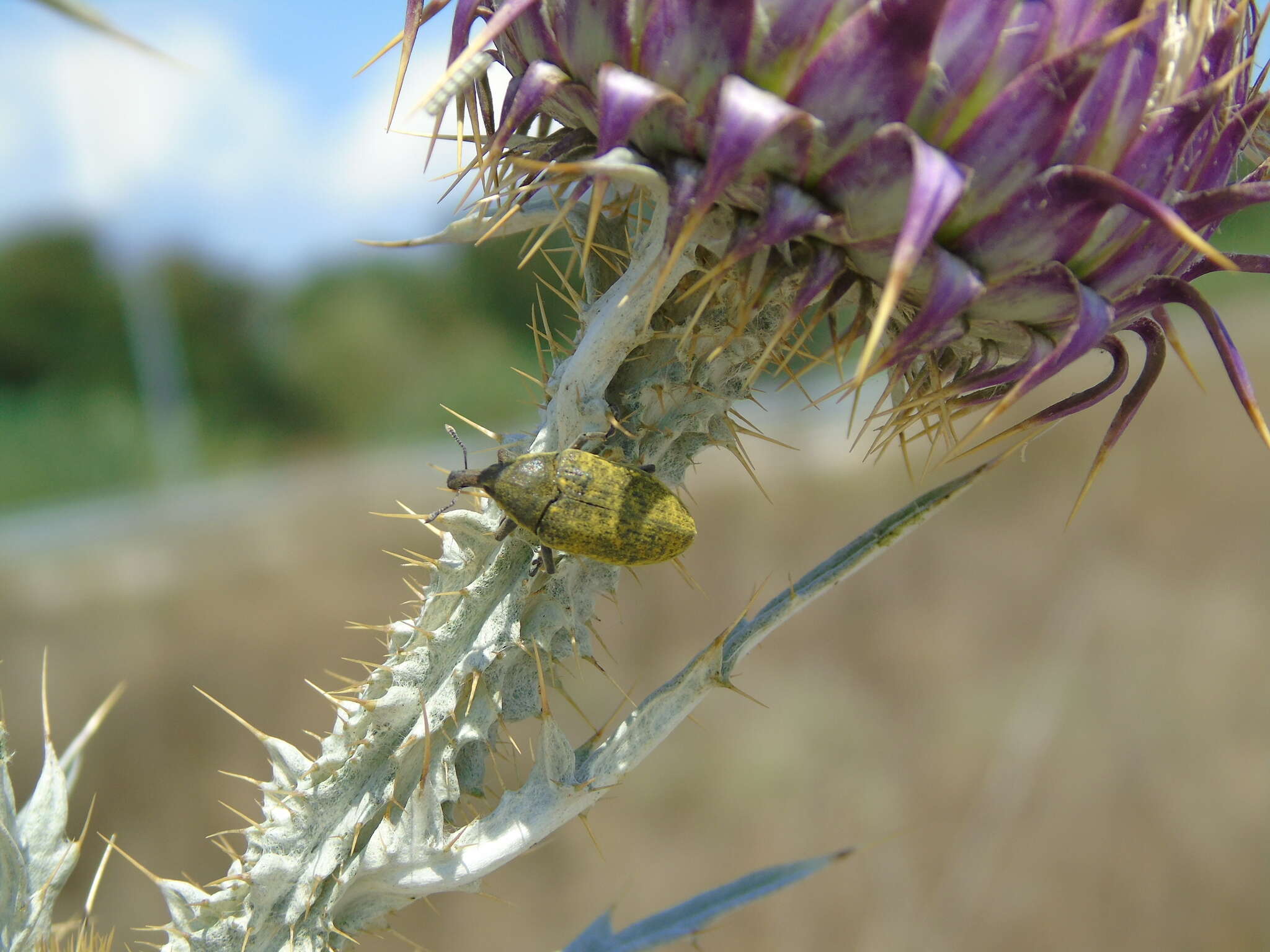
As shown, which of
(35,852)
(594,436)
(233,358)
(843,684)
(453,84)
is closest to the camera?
(453,84)

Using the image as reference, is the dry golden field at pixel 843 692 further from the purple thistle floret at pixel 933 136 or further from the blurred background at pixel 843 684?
the purple thistle floret at pixel 933 136

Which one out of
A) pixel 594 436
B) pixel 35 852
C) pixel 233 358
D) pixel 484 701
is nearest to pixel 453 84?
pixel 594 436

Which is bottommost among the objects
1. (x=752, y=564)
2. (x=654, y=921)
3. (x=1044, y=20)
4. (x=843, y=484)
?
(x=752, y=564)

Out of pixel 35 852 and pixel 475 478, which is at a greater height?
pixel 475 478

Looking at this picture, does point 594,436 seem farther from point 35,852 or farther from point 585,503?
point 35,852

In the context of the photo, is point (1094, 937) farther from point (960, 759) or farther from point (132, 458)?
point (132, 458)

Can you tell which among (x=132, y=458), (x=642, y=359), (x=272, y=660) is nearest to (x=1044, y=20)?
(x=642, y=359)
